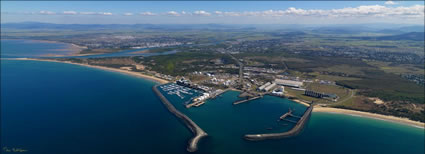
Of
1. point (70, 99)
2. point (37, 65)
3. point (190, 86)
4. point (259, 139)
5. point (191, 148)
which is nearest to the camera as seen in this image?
point (191, 148)

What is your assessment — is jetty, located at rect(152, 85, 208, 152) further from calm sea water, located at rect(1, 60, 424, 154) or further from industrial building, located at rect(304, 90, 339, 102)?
industrial building, located at rect(304, 90, 339, 102)

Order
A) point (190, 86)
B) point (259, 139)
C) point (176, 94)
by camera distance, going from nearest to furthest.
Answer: point (259, 139) < point (176, 94) < point (190, 86)

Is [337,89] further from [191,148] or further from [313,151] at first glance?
[191,148]

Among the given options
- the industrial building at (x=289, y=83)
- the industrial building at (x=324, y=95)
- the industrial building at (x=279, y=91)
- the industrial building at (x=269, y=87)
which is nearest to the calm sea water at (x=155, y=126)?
the industrial building at (x=279, y=91)

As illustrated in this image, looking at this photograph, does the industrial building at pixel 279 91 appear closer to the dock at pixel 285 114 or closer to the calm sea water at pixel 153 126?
the calm sea water at pixel 153 126

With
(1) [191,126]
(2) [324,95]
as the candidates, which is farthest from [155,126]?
(2) [324,95]

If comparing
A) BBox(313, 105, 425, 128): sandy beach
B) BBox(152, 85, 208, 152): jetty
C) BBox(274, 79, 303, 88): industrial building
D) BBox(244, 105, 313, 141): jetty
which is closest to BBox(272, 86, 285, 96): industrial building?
BBox(274, 79, 303, 88): industrial building

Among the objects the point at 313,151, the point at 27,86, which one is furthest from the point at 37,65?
the point at 313,151

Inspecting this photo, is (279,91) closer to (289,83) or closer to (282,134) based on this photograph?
(289,83)
